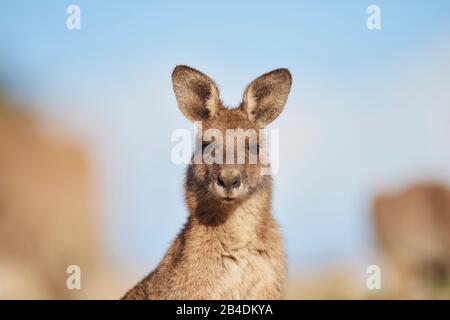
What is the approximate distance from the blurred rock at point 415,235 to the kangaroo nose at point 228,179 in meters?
7.32

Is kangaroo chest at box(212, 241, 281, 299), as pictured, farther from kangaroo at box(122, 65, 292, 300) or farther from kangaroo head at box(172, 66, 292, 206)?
kangaroo head at box(172, 66, 292, 206)

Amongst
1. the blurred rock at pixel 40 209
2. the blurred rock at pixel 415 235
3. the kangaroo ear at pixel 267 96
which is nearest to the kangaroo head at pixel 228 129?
the kangaroo ear at pixel 267 96

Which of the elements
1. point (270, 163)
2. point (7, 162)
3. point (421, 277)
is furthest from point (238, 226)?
point (7, 162)

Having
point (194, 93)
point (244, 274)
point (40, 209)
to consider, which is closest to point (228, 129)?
point (194, 93)

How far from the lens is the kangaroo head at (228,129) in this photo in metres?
7.42

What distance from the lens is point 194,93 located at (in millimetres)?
8242

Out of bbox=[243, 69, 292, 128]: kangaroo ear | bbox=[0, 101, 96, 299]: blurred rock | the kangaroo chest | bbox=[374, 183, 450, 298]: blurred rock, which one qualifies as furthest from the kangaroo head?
bbox=[0, 101, 96, 299]: blurred rock

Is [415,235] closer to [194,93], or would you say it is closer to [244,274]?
[194,93]

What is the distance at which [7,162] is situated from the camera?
19219mm

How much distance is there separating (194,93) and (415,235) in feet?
30.5

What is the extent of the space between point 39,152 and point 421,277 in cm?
996
